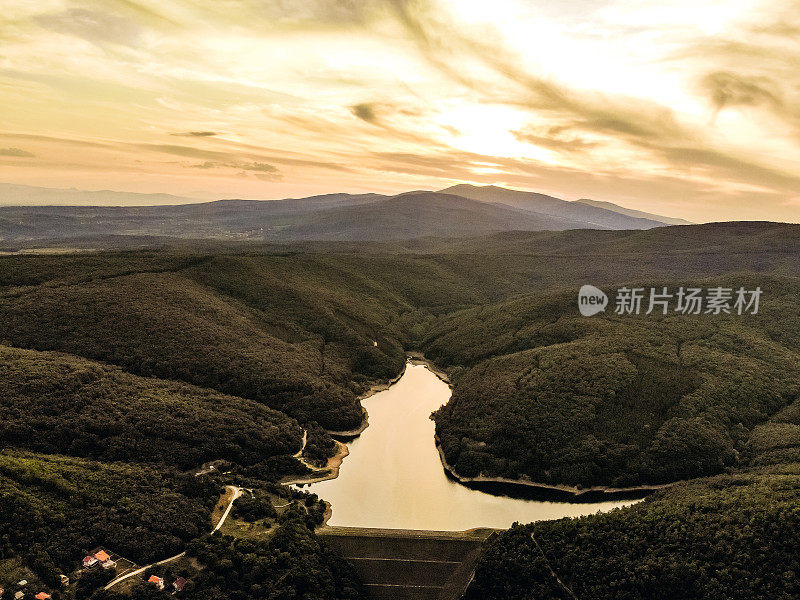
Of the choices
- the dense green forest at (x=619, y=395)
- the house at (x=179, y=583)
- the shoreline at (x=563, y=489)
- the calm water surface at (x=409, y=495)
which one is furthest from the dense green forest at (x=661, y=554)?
the house at (x=179, y=583)

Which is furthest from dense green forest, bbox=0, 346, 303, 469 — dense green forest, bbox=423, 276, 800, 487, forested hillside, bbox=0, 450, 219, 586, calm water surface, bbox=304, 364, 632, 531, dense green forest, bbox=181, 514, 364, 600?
dense green forest, bbox=423, 276, 800, 487

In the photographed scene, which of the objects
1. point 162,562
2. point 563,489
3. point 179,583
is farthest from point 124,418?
point 563,489

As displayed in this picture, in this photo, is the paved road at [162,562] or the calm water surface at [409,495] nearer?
the paved road at [162,562]

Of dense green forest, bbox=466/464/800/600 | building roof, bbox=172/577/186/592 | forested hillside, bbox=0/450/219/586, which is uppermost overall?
dense green forest, bbox=466/464/800/600

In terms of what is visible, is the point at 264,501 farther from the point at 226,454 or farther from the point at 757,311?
the point at 757,311

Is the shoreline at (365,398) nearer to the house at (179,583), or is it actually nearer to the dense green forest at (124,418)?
the dense green forest at (124,418)

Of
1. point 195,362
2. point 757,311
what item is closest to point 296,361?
point 195,362

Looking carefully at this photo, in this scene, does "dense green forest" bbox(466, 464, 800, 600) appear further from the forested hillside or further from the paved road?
the forested hillside
